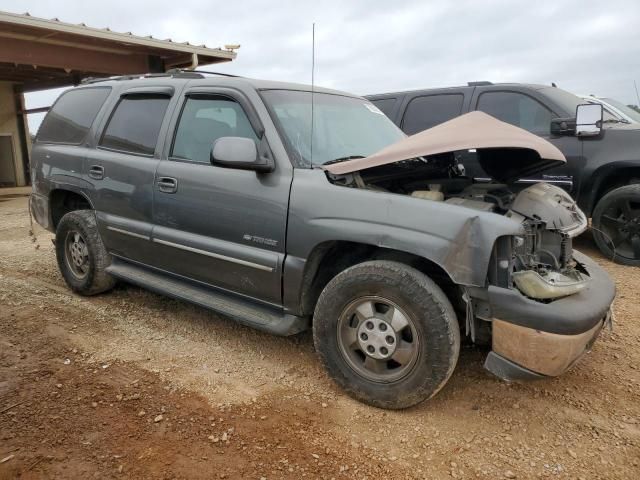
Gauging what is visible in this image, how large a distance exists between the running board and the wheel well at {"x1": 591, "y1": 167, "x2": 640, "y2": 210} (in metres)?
4.25

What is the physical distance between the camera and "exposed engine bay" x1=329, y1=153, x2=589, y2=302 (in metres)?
2.54

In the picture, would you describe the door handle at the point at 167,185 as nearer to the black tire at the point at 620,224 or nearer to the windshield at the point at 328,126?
the windshield at the point at 328,126

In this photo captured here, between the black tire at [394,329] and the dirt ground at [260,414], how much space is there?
6.0 inches

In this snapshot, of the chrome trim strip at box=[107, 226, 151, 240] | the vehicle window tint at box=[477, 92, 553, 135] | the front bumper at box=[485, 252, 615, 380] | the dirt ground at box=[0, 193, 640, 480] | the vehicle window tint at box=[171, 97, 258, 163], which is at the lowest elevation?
the dirt ground at box=[0, 193, 640, 480]

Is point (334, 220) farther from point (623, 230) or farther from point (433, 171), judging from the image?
point (623, 230)

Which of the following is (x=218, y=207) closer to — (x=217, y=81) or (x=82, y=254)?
(x=217, y=81)

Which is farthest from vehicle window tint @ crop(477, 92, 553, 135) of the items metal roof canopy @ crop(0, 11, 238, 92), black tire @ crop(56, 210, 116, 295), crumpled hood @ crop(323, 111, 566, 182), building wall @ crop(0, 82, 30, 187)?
building wall @ crop(0, 82, 30, 187)

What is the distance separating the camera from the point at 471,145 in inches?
105

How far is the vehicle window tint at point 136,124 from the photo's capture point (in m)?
3.88

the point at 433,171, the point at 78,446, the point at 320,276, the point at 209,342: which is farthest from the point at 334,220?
the point at 78,446

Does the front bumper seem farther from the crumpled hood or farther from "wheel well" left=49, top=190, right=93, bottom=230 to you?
"wheel well" left=49, top=190, right=93, bottom=230

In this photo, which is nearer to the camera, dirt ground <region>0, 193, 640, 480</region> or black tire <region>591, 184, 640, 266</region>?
dirt ground <region>0, 193, 640, 480</region>

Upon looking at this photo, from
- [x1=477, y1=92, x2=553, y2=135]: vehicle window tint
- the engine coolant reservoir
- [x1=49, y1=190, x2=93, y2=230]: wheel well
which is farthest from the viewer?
[x1=477, y1=92, x2=553, y2=135]: vehicle window tint

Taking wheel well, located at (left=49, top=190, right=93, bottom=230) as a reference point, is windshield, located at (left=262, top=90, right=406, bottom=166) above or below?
above
